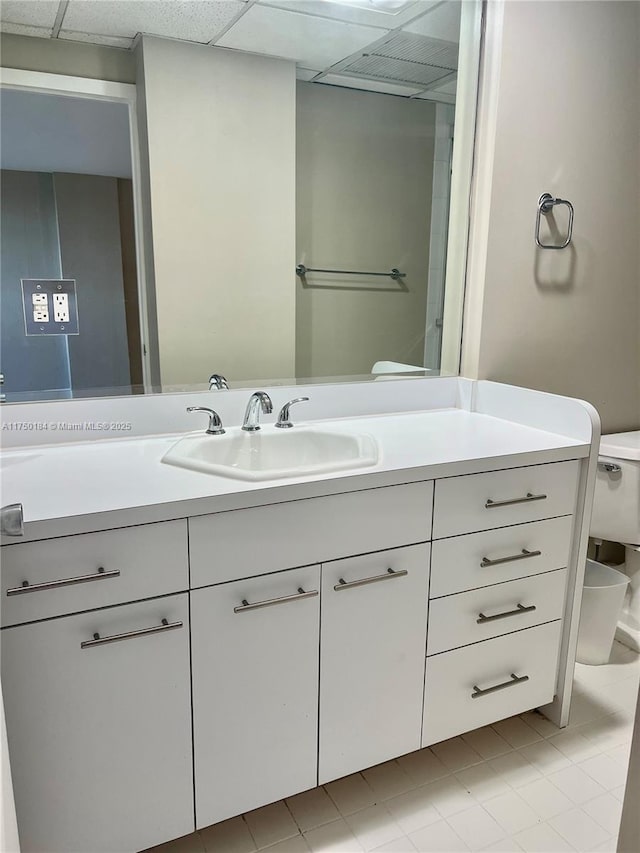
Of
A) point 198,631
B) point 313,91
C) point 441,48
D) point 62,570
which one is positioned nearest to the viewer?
point 62,570

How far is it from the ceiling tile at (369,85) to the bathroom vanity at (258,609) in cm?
93

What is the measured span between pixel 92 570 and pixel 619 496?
1.75 meters

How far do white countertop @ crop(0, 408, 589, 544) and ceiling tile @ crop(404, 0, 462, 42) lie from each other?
3.91ft

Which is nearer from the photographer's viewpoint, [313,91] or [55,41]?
[55,41]

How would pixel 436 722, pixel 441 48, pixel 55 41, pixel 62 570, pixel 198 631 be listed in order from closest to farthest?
pixel 62 570
pixel 198 631
pixel 55 41
pixel 436 722
pixel 441 48

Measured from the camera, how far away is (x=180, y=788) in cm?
132

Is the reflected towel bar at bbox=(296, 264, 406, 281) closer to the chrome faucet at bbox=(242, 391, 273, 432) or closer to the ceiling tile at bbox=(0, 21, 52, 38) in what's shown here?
the chrome faucet at bbox=(242, 391, 273, 432)

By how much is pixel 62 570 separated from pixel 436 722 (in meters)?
1.03

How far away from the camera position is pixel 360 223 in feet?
6.41

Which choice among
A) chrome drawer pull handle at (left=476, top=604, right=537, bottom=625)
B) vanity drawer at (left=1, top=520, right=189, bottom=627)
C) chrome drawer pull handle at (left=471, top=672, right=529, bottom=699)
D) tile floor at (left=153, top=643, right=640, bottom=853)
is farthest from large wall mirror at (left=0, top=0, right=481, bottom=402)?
tile floor at (left=153, top=643, right=640, bottom=853)

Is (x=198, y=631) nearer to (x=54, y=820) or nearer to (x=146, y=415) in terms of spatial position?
(x=54, y=820)

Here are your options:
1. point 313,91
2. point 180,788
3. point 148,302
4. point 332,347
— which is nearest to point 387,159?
point 313,91

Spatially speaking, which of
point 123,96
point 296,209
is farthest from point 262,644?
point 123,96

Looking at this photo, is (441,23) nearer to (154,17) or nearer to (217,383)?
(154,17)
